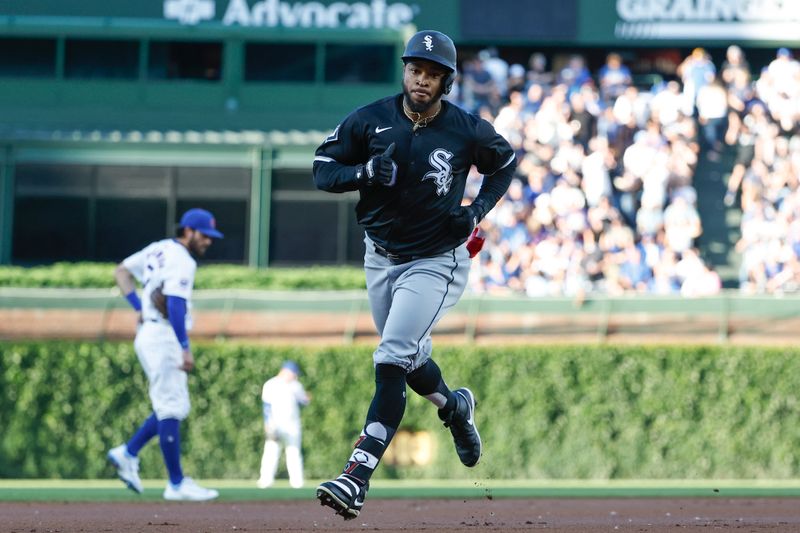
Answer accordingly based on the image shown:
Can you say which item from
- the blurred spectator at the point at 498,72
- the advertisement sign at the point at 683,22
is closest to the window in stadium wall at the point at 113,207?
the blurred spectator at the point at 498,72

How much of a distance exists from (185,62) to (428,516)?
15058mm

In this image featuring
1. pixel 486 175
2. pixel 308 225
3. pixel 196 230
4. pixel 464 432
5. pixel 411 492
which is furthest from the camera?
pixel 308 225

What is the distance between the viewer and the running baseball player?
6.71m

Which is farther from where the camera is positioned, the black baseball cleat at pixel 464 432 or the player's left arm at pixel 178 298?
the player's left arm at pixel 178 298

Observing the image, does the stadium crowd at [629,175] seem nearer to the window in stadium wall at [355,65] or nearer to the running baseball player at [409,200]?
the window in stadium wall at [355,65]

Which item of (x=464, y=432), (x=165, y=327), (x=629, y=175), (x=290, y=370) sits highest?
(x=629, y=175)

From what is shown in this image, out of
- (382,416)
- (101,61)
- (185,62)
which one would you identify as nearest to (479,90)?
(185,62)

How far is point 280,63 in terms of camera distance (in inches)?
928

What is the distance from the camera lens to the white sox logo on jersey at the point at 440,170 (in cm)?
682

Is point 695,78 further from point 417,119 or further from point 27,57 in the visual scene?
point 417,119

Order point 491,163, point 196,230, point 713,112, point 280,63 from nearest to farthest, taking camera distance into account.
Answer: point 491,163
point 196,230
point 713,112
point 280,63

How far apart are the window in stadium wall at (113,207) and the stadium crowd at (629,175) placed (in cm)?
426

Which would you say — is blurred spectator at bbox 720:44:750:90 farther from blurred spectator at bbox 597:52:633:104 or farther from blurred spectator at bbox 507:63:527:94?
blurred spectator at bbox 507:63:527:94

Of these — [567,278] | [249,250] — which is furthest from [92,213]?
[567,278]
